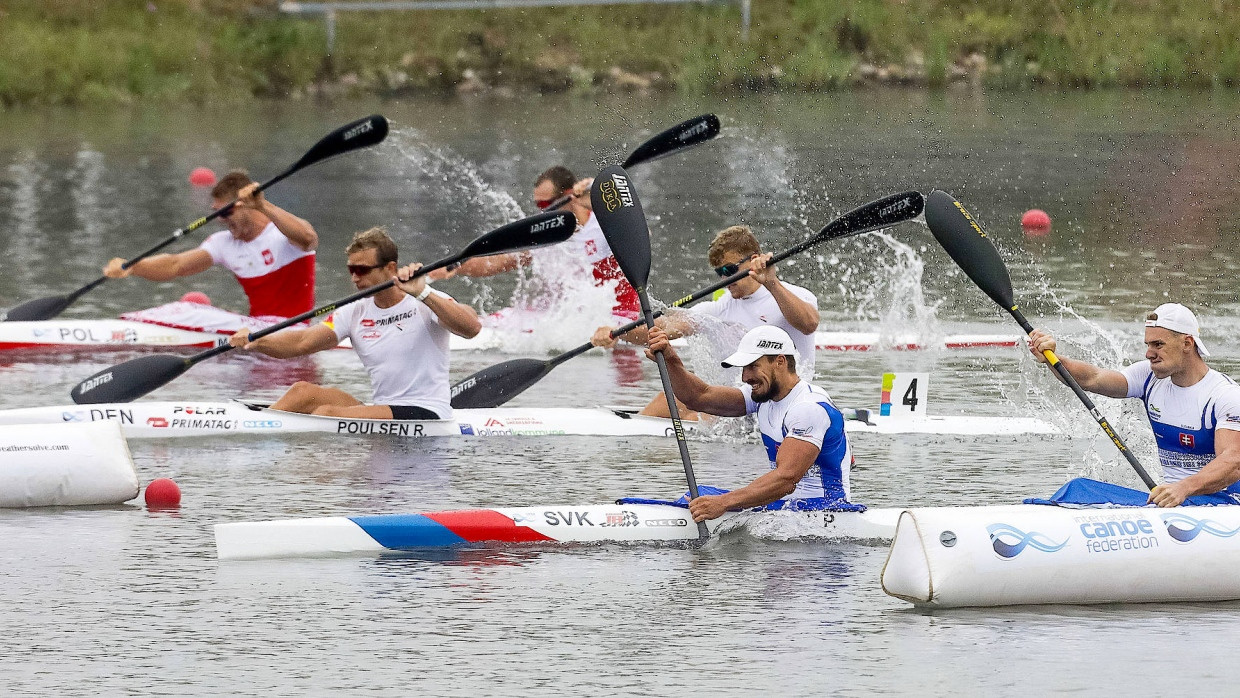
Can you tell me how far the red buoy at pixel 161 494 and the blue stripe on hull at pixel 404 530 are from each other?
1.63m

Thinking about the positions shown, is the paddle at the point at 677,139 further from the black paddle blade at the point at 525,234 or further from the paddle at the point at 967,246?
the paddle at the point at 967,246

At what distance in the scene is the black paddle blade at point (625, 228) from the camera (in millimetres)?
11133

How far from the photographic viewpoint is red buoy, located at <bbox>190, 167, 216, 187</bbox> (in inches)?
1106

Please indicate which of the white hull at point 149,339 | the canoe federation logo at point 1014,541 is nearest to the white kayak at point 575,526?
the canoe federation logo at point 1014,541

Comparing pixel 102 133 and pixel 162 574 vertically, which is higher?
pixel 102 133

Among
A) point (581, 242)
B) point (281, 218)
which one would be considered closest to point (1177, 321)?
point (581, 242)

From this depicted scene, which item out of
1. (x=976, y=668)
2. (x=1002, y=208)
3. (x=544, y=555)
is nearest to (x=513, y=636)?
(x=544, y=555)

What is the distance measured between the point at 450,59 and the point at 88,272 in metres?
23.2

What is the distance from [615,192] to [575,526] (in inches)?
96.3

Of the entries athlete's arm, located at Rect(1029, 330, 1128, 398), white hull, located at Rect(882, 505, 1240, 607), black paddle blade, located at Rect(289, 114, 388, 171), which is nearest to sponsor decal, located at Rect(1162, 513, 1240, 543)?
white hull, located at Rect(882, 505, 1240, 607)

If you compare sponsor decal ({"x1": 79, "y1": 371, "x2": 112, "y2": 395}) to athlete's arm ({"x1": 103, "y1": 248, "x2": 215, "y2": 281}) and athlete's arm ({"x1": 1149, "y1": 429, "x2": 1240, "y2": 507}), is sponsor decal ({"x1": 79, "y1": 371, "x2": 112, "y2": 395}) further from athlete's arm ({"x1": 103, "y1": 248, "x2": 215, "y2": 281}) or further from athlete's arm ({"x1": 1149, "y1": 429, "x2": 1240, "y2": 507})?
athlete's arm ({"x1": 1149, "y1": 429, "x2": 1240, "y2": 507})

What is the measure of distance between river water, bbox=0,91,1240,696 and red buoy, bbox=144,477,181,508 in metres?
0.08

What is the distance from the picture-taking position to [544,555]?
9.38 metres

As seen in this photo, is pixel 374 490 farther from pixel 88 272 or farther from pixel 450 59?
pixel 450 59
